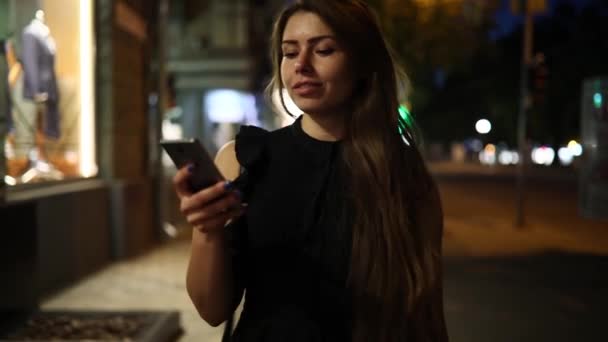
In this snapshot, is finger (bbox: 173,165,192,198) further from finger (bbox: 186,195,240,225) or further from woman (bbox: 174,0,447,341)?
woman (bbox: 174,0,447,341)

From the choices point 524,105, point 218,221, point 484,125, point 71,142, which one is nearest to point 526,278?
point 71,142

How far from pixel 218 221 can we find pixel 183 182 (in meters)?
0.12

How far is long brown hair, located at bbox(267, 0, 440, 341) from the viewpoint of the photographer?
1575 mm

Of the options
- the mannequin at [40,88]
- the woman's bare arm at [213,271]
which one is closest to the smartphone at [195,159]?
the woman's bare arm at [213,271]

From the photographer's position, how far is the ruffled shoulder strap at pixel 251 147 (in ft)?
5.22

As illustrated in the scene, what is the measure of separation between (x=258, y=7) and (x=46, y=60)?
26.2 meters

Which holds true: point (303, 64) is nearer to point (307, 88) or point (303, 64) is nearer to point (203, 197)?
point (307, 88)

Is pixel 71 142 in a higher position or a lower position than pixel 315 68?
lower

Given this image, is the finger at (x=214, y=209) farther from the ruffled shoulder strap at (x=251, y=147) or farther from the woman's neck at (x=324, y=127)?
the woman's neck at (x=324, y=127)

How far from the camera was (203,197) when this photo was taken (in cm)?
135

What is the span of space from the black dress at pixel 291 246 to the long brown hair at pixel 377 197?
4cm

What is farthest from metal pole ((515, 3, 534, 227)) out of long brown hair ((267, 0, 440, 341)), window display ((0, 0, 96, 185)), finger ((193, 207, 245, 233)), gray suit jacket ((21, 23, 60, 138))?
finger ((193, 207, 245, 233))

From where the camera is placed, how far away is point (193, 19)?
990 inches

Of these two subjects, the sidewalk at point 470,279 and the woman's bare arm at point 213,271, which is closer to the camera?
the woman's bare arm at point 213,271
